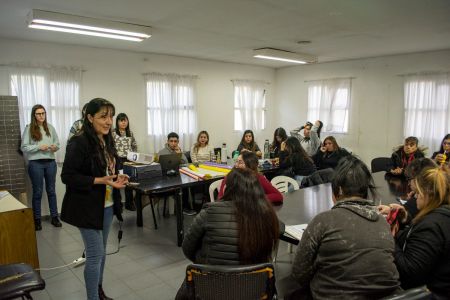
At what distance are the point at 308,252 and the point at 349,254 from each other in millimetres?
166

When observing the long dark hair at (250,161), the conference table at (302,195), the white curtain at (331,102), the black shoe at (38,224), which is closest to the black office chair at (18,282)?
the conference table at (302,195)

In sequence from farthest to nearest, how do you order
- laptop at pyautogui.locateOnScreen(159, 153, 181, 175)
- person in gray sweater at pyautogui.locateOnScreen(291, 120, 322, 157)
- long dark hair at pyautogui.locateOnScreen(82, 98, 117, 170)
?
person in gray sweater at pyautogui.locateOnScreen(291, 120, 322, 157)
laptop at pyautogui.locateOnScreen(159, 153, 181, 175)
long dark hair at pyautogui.locateOnScreen(82, 98, 117, 170)

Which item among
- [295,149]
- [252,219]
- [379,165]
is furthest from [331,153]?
[252,219]

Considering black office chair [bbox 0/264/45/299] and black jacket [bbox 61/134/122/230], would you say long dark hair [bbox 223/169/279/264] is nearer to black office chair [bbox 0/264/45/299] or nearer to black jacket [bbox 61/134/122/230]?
black jacket [bbox 61/134/122/230]

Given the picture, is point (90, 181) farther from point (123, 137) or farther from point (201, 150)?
point (201, 150)

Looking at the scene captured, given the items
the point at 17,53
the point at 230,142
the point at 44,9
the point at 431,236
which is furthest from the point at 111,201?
the point at 230,142

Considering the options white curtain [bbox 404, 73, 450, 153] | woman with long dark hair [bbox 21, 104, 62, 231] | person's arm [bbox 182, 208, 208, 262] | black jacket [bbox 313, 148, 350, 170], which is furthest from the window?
person's arm [bbox 182, 208, 208, 262]

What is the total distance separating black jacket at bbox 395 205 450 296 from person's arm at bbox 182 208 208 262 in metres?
0.88

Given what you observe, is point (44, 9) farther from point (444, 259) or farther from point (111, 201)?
point (444, 259)

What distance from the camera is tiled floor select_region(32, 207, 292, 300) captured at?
2793 millimetres

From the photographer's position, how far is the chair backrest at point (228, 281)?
1.33 metres

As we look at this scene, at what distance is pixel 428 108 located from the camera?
18.2ft

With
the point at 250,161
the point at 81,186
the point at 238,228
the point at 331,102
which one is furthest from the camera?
the point at 331,102

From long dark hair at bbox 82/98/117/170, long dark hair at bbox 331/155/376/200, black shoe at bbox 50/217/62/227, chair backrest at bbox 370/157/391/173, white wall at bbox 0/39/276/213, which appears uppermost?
white wall at bbox 0/39/276/213
